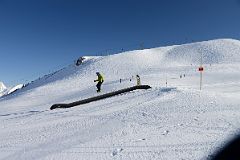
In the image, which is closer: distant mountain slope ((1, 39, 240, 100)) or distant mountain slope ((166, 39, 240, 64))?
distant mountain slope ((1, 39, 240, 100))

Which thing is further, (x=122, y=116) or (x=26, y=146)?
(x=122, y=116)

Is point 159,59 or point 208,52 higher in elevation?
point 208,52

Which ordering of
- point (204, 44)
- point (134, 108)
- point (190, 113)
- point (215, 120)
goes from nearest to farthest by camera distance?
point (215, 120) < point (190, 113) < point (134, 108) < point (204, 44)

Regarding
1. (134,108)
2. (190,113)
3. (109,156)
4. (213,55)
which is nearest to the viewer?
(109,156)

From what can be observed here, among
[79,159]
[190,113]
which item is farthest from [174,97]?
[79,159]

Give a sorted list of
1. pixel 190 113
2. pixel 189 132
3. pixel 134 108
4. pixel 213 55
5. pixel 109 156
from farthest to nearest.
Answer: pixel 213 55, pixel 134 108, pixel 190 113, pixel 189 132, pixel 109 156

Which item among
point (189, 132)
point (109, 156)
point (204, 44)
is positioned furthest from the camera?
point (204, 44)

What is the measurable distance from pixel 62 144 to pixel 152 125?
3.01 meters

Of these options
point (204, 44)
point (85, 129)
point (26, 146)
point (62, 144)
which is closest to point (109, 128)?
point (85, 129)

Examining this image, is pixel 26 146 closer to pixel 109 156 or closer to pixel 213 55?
pixel 109 156

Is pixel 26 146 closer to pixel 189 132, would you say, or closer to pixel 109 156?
pixel 109 156

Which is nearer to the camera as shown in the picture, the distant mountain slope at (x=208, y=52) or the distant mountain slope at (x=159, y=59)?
the distant mountain slope at (x=159, y=59)

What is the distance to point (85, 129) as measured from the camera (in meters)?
11.2

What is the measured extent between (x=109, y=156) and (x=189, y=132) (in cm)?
269
